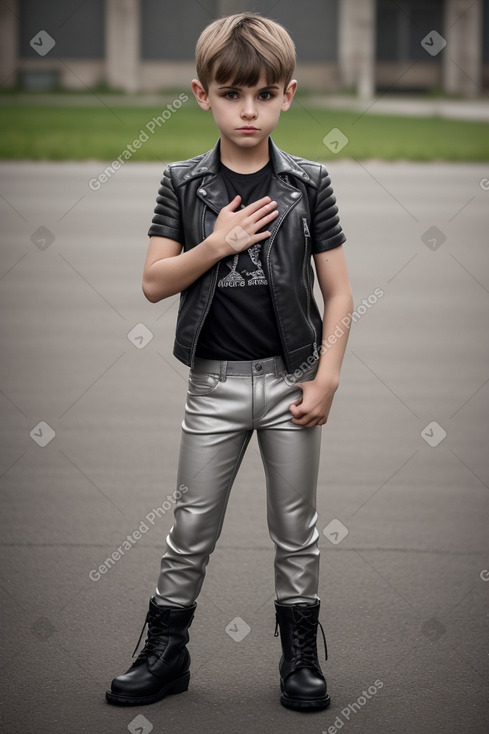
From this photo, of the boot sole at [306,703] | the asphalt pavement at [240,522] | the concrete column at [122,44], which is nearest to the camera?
the boot sole at [306,703]

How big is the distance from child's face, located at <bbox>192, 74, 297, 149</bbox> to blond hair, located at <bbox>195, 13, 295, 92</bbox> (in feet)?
0.07

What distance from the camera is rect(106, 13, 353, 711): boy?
319 cm

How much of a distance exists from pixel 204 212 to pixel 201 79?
1.21 ft

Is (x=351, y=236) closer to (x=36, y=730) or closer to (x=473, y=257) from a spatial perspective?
(x=473, y=257)

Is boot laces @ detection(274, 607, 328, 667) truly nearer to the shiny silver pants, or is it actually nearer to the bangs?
the shiny silver pants

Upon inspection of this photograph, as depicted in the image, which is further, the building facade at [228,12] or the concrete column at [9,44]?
the building facade at [228,12]

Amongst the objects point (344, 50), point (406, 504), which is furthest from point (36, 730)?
point (344, 50)

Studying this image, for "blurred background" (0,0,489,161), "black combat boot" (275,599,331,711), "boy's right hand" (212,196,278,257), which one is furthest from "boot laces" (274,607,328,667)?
"blurred background" (0,0,489,161)

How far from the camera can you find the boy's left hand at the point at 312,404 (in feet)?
10.8

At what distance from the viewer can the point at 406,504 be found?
5246 mm

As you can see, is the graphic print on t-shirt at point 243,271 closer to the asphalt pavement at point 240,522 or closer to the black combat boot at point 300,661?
the black combat boot at point 300,661

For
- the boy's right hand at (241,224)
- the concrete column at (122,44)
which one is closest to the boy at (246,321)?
the boy's right hand at (241,224)

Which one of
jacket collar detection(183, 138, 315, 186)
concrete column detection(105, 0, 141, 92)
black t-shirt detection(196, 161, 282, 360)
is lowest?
black t-shirt detection(196, 161, 282, 360)

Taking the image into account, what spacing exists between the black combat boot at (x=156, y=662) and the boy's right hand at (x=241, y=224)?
3.58ft
